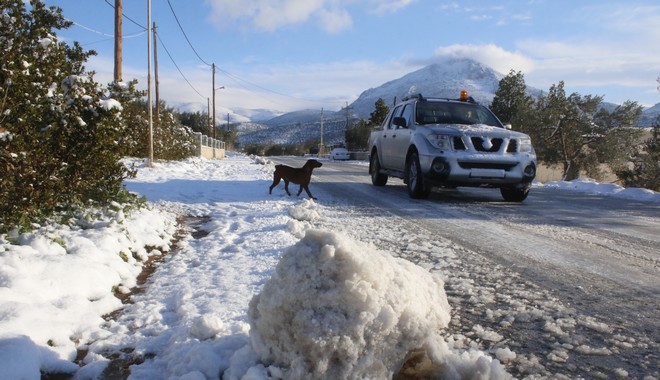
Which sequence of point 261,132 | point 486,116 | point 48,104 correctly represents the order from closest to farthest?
1. point 48,104
2. point 486,116
3. point 261,132

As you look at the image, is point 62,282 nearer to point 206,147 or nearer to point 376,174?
point 376,174

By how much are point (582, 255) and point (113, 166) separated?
4.97 metres

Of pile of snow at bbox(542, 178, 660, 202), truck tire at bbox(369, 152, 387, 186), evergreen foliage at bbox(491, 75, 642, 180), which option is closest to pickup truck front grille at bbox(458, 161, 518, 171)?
truck tire at bbox(369, 152, 387, 186)

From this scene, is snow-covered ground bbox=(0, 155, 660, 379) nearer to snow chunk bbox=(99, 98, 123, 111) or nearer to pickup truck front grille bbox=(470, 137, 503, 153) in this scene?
snow chunk bbox=(99, 98, 123, 111)

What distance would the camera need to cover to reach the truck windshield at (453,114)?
8570 millimetres

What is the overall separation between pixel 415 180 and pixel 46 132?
5.64 metres

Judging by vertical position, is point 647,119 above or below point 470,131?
above

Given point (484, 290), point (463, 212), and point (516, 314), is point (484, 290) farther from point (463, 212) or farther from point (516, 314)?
point (463, 212)

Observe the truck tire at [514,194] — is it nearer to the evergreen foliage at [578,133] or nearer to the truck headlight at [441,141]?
the truck headlight at [441,141]

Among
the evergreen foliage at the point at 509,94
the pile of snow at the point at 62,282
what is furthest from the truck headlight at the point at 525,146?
the evergreen foliage at the point at 509,94

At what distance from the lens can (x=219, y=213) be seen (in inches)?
243

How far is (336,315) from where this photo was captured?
1599 millimetres

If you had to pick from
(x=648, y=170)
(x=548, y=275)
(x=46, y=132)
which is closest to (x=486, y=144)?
(x=548, y=275)

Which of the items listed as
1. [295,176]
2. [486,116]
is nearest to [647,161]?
[486,116]
